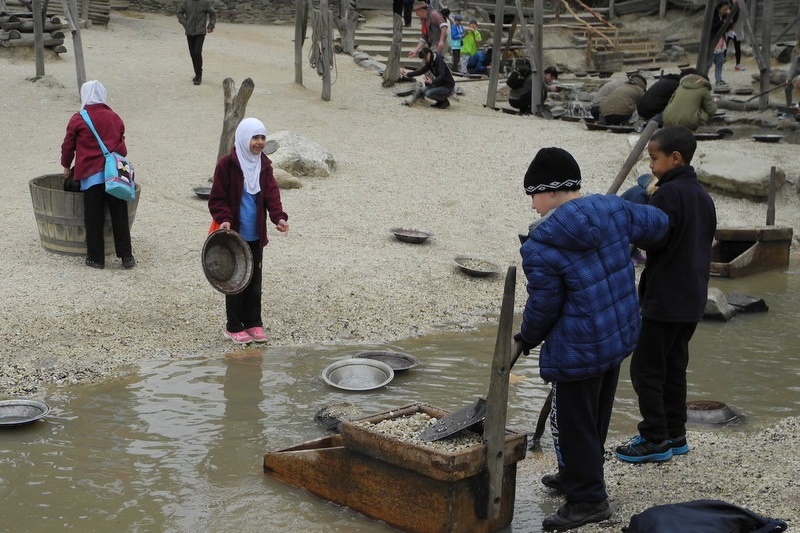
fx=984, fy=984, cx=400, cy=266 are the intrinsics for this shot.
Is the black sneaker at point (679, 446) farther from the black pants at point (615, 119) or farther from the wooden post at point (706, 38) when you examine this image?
the wooden post at point (706, 38)

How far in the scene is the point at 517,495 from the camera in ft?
17.0

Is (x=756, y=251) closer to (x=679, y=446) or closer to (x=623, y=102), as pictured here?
(x=679, y=446)

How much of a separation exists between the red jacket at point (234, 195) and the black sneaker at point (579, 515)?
3.58 meters

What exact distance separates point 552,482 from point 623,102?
12328 mm

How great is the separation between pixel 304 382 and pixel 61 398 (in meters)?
1.65

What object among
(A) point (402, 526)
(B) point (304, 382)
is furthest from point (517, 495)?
(B) point (304, 382)

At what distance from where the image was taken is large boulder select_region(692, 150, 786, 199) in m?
12.9

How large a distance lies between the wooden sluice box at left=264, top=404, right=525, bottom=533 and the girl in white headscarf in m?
2.61

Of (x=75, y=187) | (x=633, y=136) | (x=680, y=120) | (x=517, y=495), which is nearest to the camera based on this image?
(x=517, y=495)

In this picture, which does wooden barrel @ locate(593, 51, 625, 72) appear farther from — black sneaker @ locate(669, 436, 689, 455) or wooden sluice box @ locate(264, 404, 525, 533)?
wooden sluice box @ locate(264, 404, 525, 533)

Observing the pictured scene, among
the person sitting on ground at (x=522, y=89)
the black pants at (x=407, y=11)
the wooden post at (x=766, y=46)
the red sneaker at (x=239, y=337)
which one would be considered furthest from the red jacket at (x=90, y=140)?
the black pants at (x=407, y=11)

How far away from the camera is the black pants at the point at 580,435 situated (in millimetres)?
4461

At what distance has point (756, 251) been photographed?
10727 mm

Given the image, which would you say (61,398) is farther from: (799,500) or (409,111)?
(409,111)
